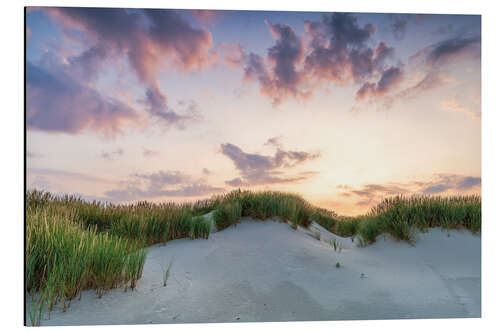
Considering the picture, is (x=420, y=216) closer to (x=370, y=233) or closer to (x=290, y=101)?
(x=370, y=233)

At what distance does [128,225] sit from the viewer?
3.89 meters

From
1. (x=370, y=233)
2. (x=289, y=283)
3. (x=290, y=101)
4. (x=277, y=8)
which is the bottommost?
(x=289, y=283)

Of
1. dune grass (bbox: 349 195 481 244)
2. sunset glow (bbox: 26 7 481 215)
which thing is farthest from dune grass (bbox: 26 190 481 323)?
sunset glow (bbox: 26 7 481 215)

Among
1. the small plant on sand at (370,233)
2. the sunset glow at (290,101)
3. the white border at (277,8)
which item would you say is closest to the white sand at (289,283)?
the white border at (277,8)

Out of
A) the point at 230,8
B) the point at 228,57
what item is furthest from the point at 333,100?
the point at 230,8

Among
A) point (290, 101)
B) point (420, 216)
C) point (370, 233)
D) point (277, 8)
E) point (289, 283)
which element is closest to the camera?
point (289, 283)

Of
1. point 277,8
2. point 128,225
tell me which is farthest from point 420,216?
point 128,225

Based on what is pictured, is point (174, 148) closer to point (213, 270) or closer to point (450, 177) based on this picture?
point (213, 270)

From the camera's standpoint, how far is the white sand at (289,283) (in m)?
2.41

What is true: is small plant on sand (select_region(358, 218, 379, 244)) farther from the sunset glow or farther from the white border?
the white border

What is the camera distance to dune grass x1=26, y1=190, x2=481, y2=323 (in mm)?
2289

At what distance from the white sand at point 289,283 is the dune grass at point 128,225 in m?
0.15

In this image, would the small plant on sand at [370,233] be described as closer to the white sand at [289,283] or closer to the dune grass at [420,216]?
the dune grass at [420,216]

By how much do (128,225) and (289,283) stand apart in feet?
6.97
